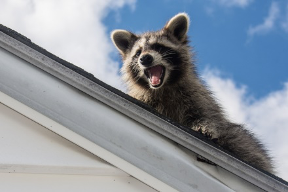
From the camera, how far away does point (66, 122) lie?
2365mm

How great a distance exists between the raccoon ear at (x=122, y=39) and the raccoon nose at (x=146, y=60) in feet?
3.15

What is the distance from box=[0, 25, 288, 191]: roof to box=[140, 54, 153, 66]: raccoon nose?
305 centimetres

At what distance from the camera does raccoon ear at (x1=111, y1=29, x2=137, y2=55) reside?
21.2 ft

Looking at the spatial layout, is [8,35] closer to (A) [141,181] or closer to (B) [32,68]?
(B) [32,68]

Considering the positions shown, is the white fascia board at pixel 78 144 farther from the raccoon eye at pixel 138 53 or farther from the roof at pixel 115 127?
the raccoon eye at pixel 138 53

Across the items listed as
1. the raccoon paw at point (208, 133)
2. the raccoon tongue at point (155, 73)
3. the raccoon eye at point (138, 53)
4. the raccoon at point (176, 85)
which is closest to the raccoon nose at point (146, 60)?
the raccoon at point (176, 85)

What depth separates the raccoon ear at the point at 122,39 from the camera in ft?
21.2

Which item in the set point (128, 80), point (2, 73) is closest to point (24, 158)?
point (2, 73)

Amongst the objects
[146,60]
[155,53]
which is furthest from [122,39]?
[146,60]

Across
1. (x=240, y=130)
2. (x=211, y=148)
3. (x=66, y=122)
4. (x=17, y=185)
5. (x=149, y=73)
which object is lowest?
(x=17, y=185)

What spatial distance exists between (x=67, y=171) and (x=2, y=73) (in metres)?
0.62

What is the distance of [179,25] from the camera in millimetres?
6355

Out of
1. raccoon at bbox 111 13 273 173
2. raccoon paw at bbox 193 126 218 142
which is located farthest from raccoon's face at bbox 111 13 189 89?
raccoon paw at bbox 193 126 218 142

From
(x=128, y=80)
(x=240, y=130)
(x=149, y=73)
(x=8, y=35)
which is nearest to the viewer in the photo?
(x=8, y=35)
